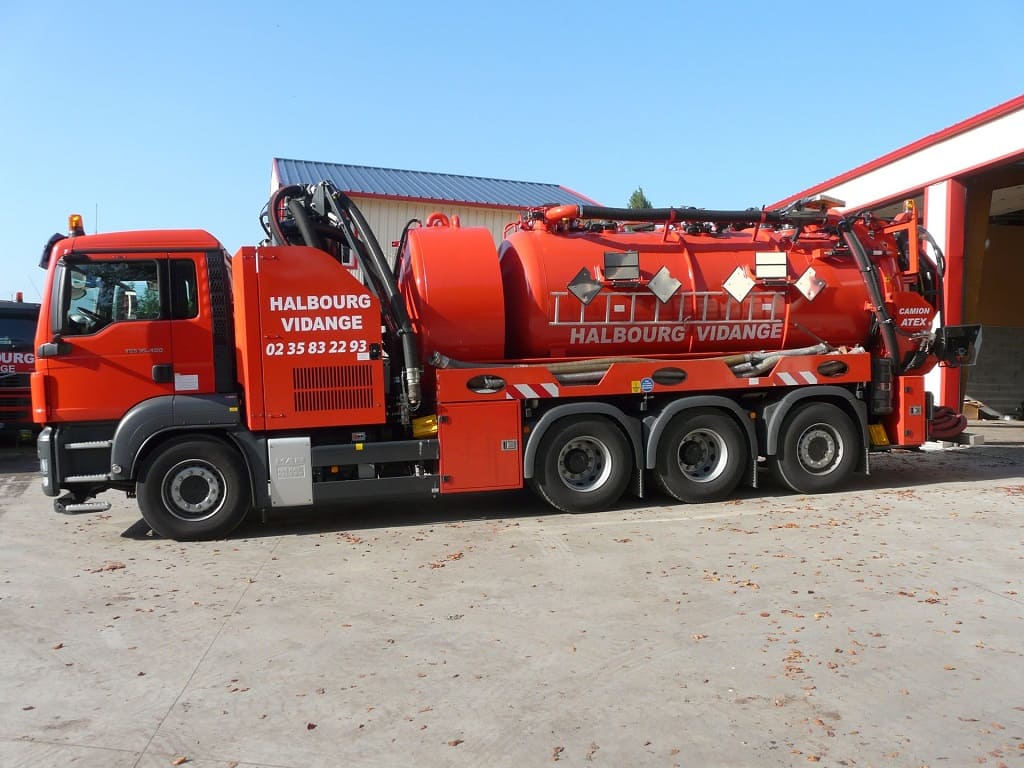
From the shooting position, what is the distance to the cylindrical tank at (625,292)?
26.6ft

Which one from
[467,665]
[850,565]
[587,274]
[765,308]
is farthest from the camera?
[765,308]

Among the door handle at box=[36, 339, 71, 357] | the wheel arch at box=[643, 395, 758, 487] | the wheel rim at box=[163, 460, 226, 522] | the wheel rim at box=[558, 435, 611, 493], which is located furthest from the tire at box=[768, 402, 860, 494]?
the door handle at box=[36, 339, 71, 357]

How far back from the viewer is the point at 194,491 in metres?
7.45

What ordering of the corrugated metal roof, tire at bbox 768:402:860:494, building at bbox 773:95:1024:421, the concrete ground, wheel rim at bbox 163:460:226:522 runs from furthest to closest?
the corrugated metal roof
building at bbox 773:95:1024:421
tire at bbox 768:402:860:494
wheel rim at bbox 163:460:226:522
the concrete ground

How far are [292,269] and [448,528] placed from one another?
295 centimetres

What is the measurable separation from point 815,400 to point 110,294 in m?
7.59

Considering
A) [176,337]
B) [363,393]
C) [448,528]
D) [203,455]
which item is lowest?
[448,528]

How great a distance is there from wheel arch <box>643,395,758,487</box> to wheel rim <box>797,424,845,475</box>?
67 centimetres

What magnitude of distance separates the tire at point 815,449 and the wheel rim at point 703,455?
0.71 metres

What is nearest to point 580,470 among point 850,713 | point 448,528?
point 448,528

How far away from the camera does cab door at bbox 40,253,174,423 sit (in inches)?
282

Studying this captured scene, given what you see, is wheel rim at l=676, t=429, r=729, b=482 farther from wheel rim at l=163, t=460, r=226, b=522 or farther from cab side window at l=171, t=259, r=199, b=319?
cab side window at l=171, t=259, r=199, b=319

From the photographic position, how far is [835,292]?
363 inches

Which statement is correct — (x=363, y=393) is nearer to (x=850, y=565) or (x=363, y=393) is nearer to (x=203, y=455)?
(x=203, y=455)
